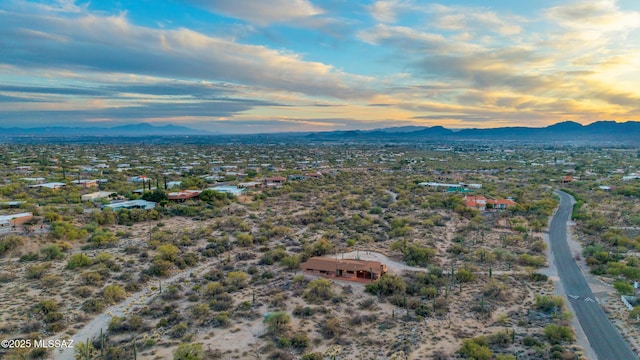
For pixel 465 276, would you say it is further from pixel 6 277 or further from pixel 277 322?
pixel 6 277

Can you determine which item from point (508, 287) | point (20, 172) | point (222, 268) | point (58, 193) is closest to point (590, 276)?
point (508, 287)

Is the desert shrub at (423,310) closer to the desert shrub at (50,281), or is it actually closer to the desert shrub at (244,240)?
the desert shrub at (244,240)

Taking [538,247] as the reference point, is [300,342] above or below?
below

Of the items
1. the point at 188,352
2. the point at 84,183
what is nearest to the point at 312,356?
the point at 188,352

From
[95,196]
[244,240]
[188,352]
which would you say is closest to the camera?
[188,352]

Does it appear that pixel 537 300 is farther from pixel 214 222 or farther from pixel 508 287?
pixel 214 222

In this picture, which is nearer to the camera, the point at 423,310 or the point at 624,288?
the point at 423,310

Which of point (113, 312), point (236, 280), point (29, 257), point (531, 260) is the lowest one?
point (113, 312)
